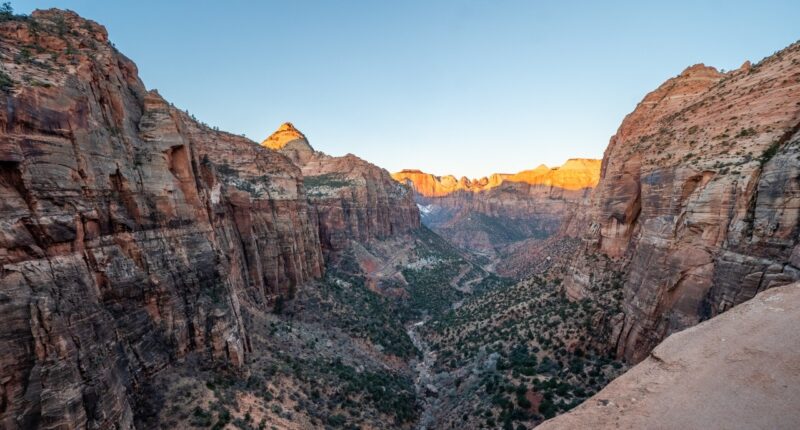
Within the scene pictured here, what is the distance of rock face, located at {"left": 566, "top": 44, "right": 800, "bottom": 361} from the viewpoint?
16.1m

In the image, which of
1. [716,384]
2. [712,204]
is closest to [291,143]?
[712,204]

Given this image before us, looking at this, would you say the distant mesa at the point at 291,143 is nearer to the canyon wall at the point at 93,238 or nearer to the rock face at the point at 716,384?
the canyon wall at the point at 93,238

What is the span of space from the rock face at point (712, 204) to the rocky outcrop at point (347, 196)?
1862 inches

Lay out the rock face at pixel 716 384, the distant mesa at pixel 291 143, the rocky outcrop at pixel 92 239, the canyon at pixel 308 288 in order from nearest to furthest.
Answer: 1. the rock face at pixel 716 384
2. the canyon at pixel 308 288
3. the rocky outcrop at pixel 92 239
4. the distant mesa at pixel 291 143

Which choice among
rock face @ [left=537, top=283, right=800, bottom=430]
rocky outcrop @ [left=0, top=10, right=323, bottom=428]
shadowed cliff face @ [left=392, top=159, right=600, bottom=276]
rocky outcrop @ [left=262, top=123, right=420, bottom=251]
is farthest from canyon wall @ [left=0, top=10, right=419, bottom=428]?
shadowed cliff face @ [left=392, top=159, right=600, bottom=276]

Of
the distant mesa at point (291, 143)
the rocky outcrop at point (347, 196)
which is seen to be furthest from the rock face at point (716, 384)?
the distant mesa at point (291, 143)

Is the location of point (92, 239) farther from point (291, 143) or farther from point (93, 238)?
point (291, 143)

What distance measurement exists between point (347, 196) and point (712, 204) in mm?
62406

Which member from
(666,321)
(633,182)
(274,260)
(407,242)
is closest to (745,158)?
(666,321)

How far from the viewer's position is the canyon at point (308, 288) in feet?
38.1

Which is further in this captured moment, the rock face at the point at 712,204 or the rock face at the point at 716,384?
the rock face at the point at 712,204

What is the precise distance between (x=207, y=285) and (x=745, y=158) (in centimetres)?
3374

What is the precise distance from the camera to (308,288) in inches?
1734

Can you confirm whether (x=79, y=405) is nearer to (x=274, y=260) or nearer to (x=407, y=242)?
(x=274, y=260)
